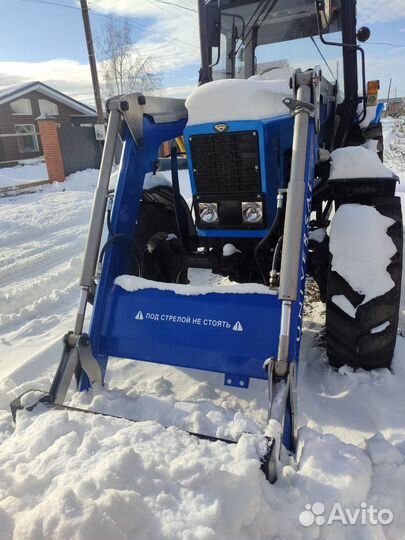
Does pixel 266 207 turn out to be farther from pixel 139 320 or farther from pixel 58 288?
pixel 58 288

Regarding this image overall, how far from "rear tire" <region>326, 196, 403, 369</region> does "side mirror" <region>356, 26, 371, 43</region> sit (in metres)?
1.81

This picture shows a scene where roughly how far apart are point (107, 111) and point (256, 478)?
2124 millimetres

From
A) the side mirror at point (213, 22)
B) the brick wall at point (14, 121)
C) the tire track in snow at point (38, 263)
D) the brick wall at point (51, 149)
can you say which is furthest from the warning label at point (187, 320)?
the brick wall at point (14, 121)

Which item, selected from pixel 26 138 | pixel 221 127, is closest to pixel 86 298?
pixel 221 127

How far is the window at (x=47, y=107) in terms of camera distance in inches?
1086

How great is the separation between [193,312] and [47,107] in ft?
95.7

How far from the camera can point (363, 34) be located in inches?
147

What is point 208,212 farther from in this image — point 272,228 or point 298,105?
point 298,105

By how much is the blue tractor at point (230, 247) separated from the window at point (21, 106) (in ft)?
87.9

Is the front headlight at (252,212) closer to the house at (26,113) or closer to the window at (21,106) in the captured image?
the house at (26,113)

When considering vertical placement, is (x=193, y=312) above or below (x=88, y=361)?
above

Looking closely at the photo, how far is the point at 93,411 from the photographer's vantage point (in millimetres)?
2170

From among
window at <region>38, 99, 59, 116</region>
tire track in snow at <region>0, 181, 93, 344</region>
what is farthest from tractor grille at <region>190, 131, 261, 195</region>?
window at <region>38, 99, 59, 116</region>

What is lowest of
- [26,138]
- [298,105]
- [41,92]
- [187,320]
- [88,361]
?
[26,138]
